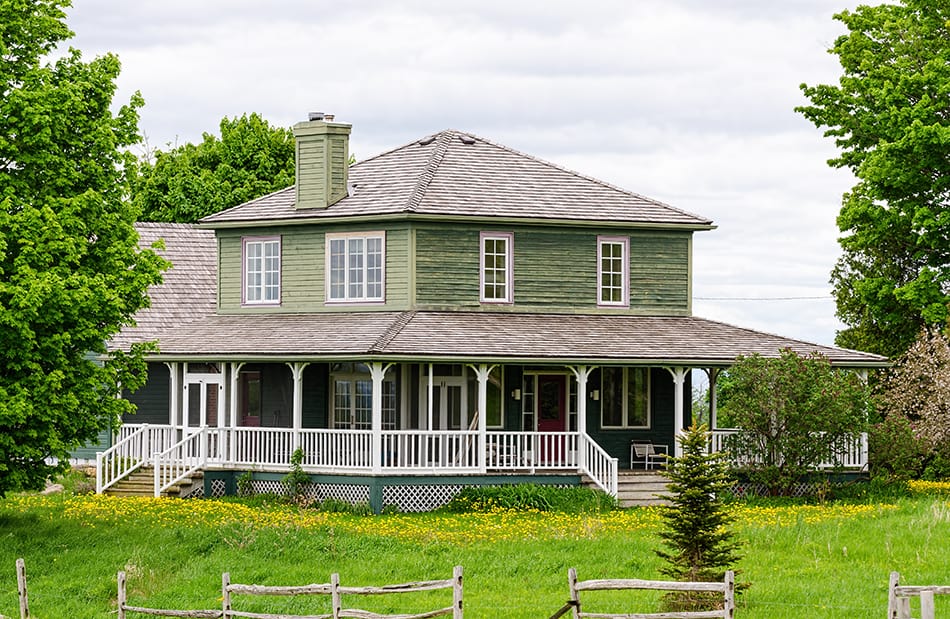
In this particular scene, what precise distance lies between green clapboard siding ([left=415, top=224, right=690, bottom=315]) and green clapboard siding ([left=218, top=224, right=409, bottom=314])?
497 mm

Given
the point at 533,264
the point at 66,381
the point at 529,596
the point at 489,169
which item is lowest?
the point at 529,596

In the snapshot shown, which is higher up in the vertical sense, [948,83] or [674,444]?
[948,83]

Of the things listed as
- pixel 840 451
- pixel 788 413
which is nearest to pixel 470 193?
pixel 788 413

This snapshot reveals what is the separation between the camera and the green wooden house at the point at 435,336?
35.4m

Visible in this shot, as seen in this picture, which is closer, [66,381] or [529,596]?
[529,596]

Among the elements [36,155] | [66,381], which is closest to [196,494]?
[66,381]

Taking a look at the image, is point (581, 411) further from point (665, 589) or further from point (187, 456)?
point (665, 589)

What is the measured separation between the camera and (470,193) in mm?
38938

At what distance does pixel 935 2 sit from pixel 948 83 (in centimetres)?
377

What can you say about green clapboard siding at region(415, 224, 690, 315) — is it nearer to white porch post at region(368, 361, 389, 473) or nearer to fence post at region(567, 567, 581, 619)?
white porch post at region(368, 361, 389, 473)

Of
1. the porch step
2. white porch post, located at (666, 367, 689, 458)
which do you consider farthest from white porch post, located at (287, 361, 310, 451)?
white porch post, located at (666, 367, 689, 458)

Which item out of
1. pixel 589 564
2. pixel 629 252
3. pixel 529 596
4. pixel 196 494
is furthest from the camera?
pixel 629 252

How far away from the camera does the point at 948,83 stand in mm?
41562

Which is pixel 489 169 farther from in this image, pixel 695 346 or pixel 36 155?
pixel 36 155
